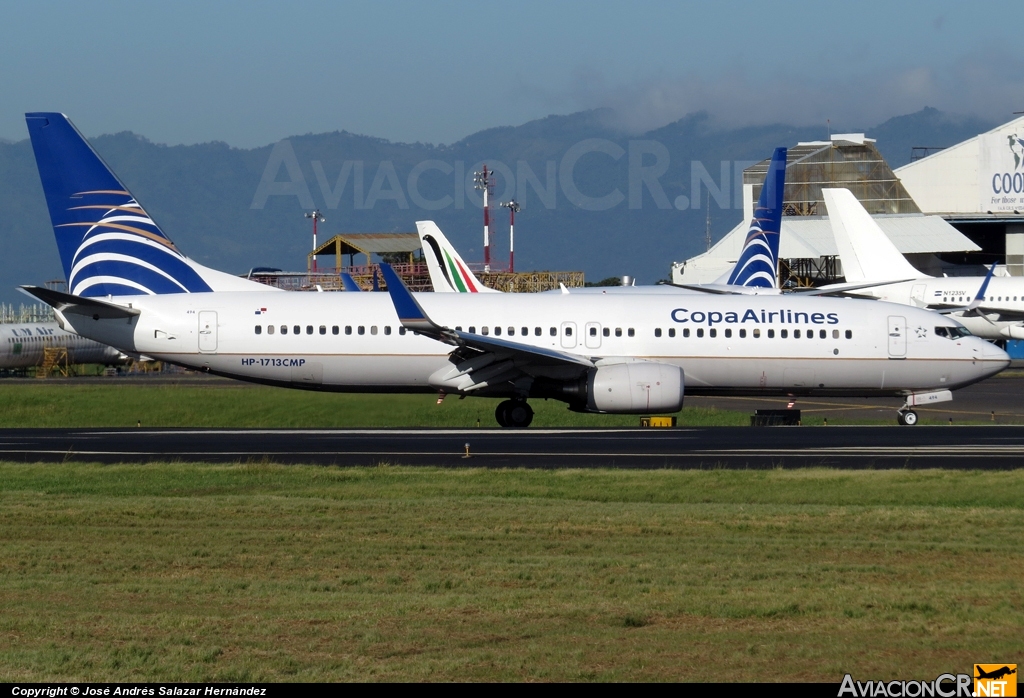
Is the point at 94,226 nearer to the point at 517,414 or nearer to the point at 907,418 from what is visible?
the point at 517,414

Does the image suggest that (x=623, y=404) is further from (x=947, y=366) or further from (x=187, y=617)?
(x=187, y=617)

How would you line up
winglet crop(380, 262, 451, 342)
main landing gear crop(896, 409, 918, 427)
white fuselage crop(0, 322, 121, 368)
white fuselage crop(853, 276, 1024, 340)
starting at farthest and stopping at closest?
white fuselage crop(0, 322, 121, 368) < white fuselage crop(853, 276, 1024, 340) < main landing gear crop(896, 409, 918, 427) < winglet crop(380, 262, 451, 342)

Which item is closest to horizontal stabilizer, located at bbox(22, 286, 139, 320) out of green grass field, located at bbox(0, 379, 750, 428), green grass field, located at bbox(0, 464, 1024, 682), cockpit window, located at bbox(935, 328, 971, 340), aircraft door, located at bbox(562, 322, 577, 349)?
green grass field, located at bbox(0, 379, 750, 428)

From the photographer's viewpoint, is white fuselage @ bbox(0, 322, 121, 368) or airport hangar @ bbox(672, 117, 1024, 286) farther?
airport hangar @ bbox(672, 117, 1024, 286)

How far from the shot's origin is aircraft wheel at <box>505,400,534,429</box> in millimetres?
28703

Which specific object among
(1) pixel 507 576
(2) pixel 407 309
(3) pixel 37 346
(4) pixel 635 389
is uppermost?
(3) pixel 37 346

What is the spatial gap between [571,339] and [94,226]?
37.6 feet

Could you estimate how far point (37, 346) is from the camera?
7562 cm

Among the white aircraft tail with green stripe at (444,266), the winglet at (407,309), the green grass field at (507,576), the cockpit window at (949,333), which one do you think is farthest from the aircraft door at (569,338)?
the white aircraft tail with green stripe at (444,266)

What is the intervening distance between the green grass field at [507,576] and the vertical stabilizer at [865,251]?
4909 centimetres

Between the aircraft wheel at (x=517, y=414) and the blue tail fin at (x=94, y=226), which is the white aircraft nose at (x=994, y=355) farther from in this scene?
the blue tail fin at (x=94, y=226)

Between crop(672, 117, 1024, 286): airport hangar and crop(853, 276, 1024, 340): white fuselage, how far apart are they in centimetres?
2262

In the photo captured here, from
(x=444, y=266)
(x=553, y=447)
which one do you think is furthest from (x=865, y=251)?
(x=553, y=447)

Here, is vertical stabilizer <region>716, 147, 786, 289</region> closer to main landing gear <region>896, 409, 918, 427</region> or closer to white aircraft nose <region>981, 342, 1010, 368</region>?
white aircraft nose <region>981, 342, 1010, 368</region>
